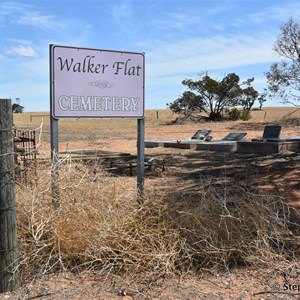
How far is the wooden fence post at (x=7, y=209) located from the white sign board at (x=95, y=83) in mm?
1459

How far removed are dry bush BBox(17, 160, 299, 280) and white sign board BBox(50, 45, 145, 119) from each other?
848mm

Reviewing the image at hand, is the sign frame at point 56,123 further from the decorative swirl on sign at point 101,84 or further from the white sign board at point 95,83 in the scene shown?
the decorative swirl on sign at point 101,84

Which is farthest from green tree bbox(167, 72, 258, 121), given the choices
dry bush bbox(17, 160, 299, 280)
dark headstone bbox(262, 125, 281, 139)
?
dry bush bbox(17, 160, 299, 280)

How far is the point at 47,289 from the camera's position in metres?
3.82

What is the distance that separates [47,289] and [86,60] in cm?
277

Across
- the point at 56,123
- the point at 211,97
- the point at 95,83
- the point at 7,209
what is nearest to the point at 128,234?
the point at 7,209

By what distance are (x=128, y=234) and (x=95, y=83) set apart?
1964mm

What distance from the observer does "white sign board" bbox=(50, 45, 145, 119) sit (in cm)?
530

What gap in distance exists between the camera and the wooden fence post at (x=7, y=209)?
149 inches

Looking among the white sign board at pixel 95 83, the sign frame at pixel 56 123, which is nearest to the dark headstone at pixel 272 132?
the sign frame at pixel 56 123

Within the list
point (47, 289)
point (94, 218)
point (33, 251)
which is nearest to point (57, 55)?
point (94, 218)

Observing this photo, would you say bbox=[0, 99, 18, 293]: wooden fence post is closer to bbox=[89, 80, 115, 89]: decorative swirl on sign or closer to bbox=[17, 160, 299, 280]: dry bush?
bbox=[17, 160, 299, 280]: dry bush

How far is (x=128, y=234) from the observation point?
460 cm

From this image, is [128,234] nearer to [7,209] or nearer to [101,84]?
[7,209]
